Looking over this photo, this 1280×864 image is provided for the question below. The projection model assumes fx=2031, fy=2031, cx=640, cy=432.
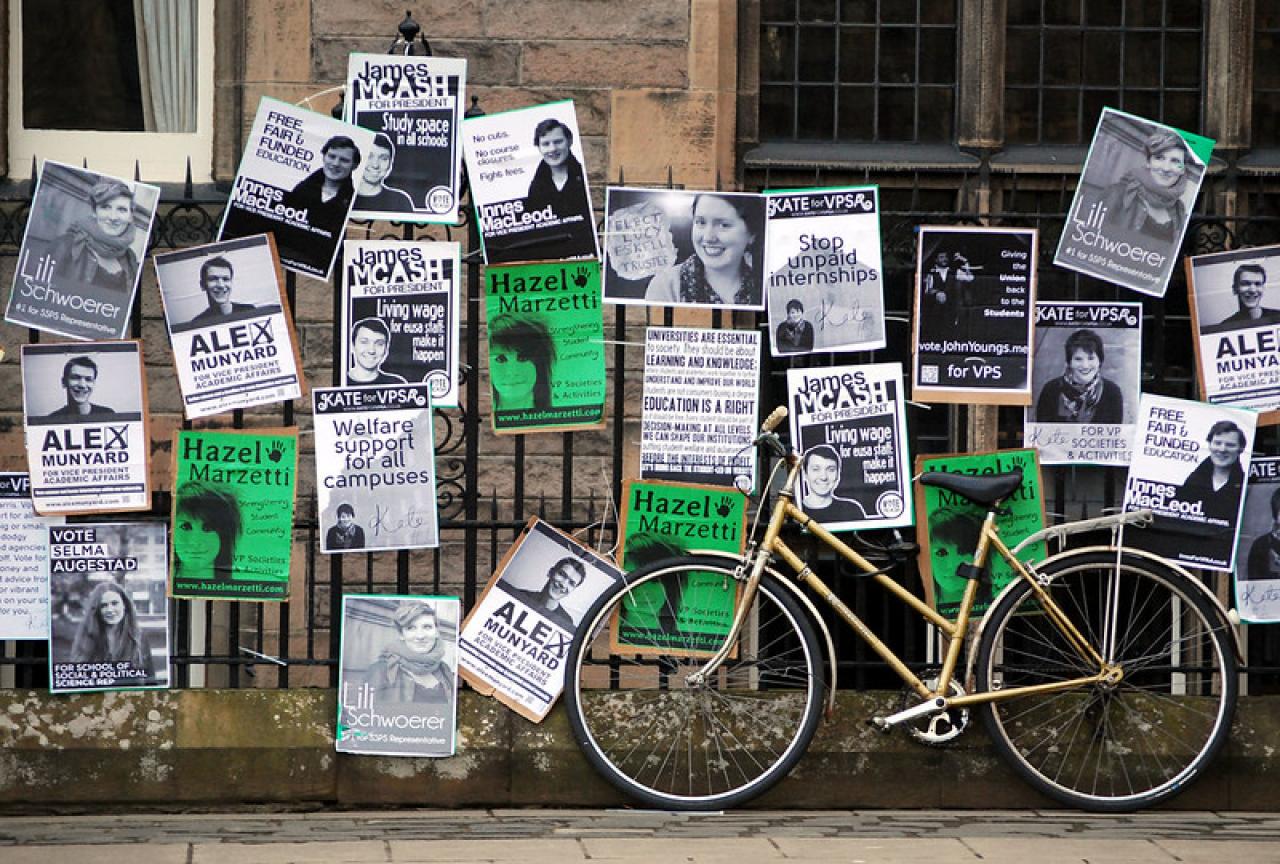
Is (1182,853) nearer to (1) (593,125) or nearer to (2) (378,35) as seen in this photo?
(1) (593,125)

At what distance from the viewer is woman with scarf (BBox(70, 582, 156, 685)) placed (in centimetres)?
685

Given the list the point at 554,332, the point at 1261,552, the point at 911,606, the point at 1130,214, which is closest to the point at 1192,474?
the point at 1261,552

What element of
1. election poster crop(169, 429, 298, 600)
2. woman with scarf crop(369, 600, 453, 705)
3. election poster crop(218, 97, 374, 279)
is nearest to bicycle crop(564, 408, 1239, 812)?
woman with scarf crop(369, 600, 453, 705)

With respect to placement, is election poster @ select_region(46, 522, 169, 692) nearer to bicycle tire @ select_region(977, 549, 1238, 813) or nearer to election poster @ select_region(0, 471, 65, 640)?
election poster @ select_region(0, 471, 65, 640)

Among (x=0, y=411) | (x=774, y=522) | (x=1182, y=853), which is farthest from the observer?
(x=0, y=411)

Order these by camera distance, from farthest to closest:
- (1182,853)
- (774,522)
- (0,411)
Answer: (0,411) → (774,522) → (1182,853)

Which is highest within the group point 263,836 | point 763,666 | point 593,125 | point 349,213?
point 593,125

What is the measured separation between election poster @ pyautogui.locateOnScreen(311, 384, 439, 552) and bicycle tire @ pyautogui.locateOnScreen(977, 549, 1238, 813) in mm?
1965

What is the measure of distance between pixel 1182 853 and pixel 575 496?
356 cm

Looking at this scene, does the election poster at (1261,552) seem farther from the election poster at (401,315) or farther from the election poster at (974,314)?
the election poster at (401,315)

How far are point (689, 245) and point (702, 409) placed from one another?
1.85 ft

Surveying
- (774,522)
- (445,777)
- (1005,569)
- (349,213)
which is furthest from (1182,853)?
(349,213)

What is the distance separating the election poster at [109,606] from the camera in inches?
269

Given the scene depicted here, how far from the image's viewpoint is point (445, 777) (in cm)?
687
